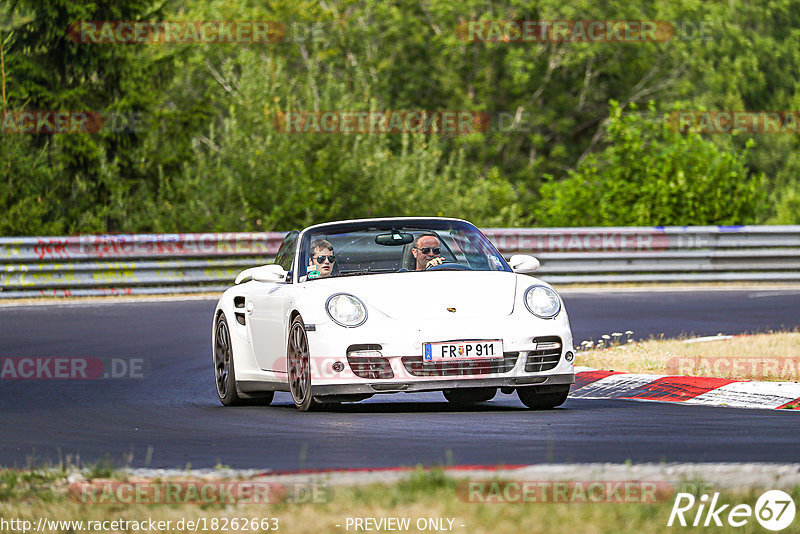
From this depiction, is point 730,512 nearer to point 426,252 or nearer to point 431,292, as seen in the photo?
point 431,292

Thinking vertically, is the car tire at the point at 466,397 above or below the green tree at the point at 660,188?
above

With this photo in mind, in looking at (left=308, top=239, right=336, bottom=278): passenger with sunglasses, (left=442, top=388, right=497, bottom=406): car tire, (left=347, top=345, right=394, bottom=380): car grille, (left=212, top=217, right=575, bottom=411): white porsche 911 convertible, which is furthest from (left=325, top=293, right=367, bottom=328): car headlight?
(left=442, top=388, right=497, bottom=406): car tire

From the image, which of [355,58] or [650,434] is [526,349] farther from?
[355,58]

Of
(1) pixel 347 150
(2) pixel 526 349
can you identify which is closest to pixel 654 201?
(1) pixel 347 150

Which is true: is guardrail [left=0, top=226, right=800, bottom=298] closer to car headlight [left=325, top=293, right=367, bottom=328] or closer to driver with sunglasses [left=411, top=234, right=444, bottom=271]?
driver with sunglasses [left=411, top=234, right=444, bottom=271]

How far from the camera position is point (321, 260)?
10.4 m

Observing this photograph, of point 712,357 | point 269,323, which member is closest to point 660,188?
point 712,357

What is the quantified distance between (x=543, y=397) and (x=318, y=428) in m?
1.86

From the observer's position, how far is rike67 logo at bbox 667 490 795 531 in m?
5.04

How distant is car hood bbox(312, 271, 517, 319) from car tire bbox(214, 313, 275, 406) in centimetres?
154

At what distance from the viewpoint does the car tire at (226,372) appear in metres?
11.0

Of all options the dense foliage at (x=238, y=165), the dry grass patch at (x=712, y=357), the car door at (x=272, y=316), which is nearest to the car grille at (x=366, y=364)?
the car door at (x=272, y=316)

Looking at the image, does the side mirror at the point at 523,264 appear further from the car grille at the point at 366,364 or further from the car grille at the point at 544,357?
the car grille at the point at 366,364

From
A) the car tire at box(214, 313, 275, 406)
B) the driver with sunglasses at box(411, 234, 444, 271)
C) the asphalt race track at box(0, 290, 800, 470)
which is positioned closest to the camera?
the asphalt race track at box(0, 290, 800, 470)
